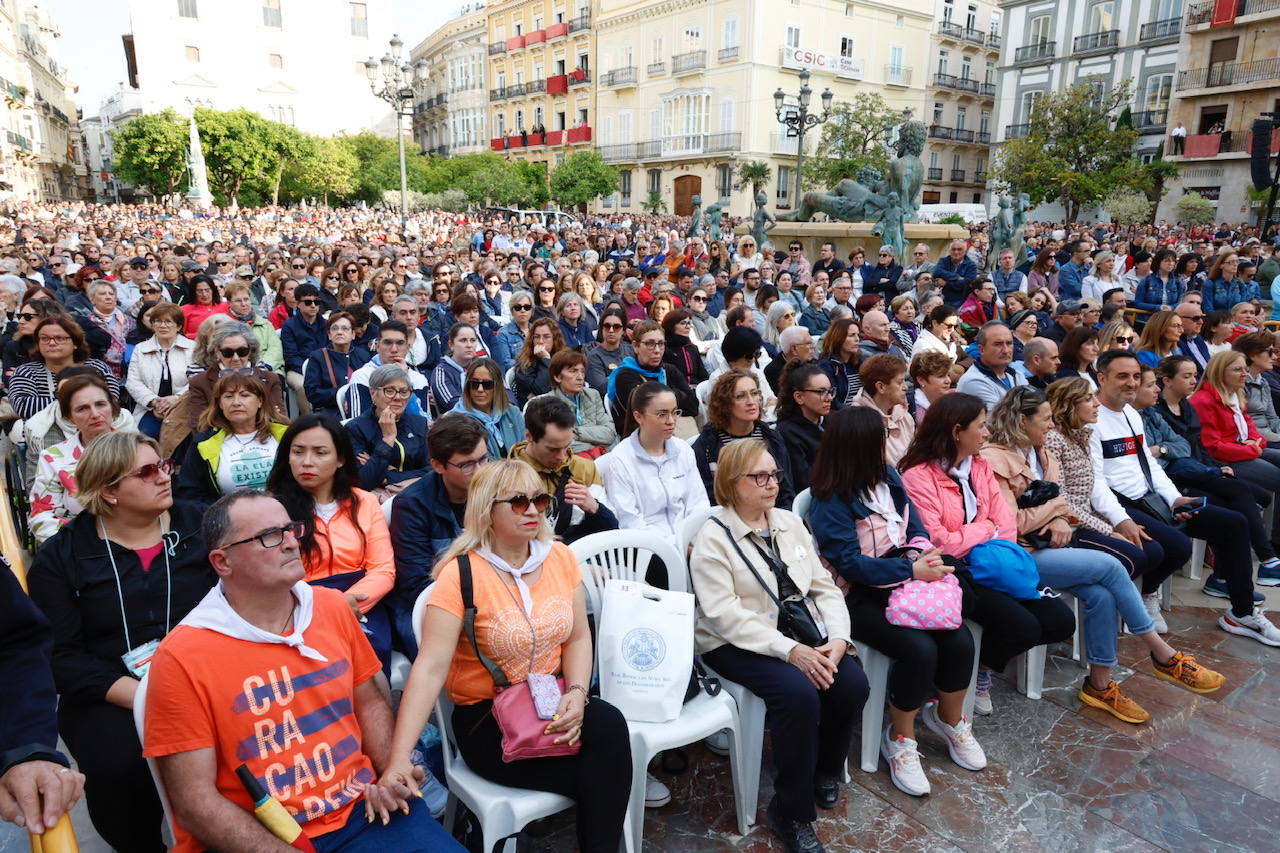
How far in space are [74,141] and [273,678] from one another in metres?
99.3

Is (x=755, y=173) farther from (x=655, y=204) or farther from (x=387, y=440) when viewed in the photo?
(x=387, y=440)

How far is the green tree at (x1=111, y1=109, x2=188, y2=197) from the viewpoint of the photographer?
37750 millimetres

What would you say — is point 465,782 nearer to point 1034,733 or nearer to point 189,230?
point 1034,733

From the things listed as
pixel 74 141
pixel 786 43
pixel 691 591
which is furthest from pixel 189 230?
pixel 74 141

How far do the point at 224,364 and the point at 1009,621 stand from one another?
4.26 metres

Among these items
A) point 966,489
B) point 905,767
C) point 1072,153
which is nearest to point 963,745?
point 905,767

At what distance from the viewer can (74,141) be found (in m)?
78.9

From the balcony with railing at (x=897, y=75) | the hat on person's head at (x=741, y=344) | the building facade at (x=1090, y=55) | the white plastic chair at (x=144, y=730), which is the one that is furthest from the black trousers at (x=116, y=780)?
the balcony with railing at (x=897, y=75)

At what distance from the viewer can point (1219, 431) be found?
500 cm

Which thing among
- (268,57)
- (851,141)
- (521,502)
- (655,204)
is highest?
(268,57)

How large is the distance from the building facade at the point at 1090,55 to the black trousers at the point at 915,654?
3335 centimetres

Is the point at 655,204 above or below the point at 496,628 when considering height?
above

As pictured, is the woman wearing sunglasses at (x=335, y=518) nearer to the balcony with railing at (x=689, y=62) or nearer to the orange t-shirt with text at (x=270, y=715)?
the orange t-shirt with text at (x=270, y=715)

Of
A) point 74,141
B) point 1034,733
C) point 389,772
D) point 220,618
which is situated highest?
point 74,141
